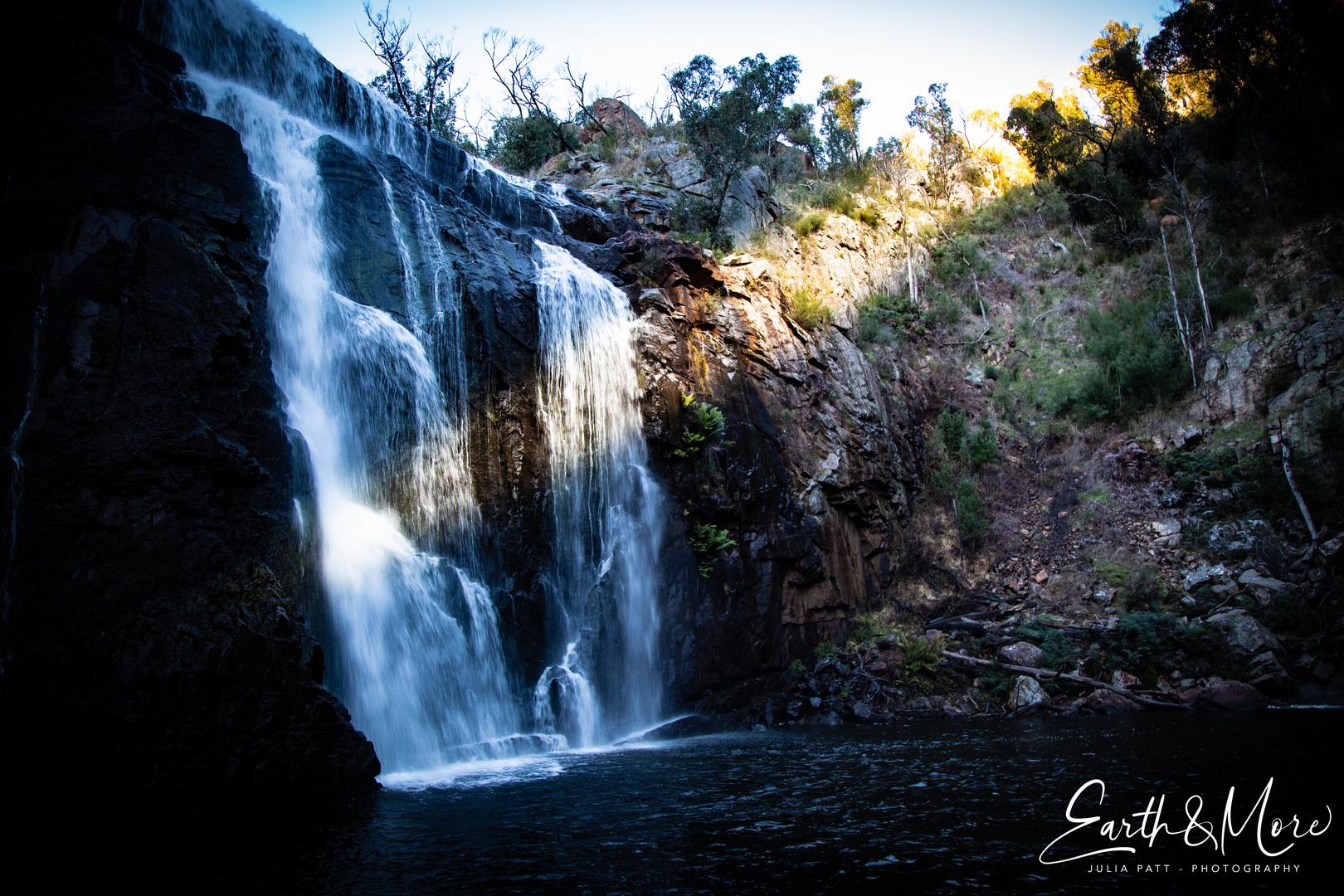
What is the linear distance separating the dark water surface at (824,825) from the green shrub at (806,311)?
14415 millimetres

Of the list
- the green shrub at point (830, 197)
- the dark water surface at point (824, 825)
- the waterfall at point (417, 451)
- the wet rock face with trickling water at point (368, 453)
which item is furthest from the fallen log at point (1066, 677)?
the green shrub at point (830, 197)

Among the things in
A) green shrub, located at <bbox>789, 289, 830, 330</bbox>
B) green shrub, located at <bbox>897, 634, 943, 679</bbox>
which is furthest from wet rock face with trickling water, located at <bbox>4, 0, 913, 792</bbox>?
green shrub, located at <bbox>897, 634, 943, 679</bbox>

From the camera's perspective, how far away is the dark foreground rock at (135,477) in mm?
6352

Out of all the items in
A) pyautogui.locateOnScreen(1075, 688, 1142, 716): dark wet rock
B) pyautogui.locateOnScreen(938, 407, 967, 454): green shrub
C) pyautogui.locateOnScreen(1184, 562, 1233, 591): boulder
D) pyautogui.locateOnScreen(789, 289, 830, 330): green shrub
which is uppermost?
pyautogui.locateOnScreen(789, 289, 830, 330): green shrub

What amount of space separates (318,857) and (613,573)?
30.2 feet

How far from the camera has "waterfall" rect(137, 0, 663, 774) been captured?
33.7 ft

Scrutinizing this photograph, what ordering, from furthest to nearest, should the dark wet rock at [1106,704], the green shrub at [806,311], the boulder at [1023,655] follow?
the green shrub at [806,311], the boulder at [1023,655], the dark wet rock at [1106,704]

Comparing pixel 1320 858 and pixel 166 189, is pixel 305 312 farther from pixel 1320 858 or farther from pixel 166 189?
pixel 1320 858

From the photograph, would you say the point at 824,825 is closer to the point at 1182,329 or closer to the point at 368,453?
the point at 368,453

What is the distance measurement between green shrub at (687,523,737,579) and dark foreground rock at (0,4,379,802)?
879cm

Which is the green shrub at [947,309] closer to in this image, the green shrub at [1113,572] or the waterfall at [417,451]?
the green shrub at [1113,572]

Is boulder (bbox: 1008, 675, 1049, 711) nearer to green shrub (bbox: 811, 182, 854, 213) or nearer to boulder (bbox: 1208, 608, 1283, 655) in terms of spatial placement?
boulder (bbox: 1208, 608, 1283, 655)

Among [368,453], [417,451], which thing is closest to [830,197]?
[417,451]

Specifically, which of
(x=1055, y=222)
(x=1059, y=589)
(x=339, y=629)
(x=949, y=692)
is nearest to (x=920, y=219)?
(x=1055, y=222)
